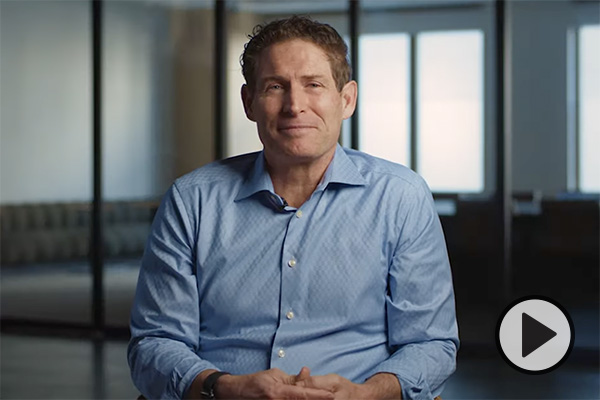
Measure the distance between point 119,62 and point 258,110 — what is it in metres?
5.01

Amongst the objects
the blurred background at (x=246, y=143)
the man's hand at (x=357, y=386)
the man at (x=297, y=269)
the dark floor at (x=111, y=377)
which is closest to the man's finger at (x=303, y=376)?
the man's hand at (x=357, y=386)

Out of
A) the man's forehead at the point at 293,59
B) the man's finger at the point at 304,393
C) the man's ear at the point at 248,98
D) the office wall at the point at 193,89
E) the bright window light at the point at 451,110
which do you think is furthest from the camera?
the office wall at the point at 193,89

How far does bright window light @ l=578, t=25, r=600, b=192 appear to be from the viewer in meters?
5.84

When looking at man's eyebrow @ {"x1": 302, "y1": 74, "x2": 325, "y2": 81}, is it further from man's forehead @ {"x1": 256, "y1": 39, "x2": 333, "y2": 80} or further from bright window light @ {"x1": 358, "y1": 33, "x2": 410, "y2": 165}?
bright window light @ {"x1": 358, "y1": 33, "x2": 410, "y2": 165}

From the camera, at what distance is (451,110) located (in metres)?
6.11

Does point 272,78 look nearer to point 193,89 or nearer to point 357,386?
point 357,386

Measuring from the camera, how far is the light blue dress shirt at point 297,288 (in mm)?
1988

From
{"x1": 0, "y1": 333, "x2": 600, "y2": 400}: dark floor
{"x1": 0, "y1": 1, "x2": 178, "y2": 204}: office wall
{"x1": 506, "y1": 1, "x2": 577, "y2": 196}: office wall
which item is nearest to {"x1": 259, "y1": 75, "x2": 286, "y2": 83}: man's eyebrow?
{"x1": 0, "y1": 333, "x2": 600, "y2": 400}: dark floor

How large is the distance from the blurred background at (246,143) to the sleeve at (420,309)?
3.09 m

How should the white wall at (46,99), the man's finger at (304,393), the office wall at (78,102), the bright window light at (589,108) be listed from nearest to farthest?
the man's finger at (304,393) < the bright window light at (589,108) < the office wall at (78,102) < the white wall at (46,99)

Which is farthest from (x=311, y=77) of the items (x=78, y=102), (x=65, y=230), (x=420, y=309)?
(x=65, y=230)

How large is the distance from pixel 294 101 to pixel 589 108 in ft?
14.1

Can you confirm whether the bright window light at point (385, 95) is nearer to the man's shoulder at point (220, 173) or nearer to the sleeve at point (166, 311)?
the man's shoulder at point (220, 173)

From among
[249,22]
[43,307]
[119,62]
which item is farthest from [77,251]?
[249,22]
